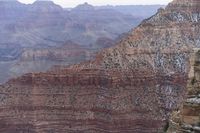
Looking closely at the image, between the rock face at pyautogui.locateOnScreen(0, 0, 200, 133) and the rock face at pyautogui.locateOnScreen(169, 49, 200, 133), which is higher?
the rock face at pyautogui.locateOnScreen(169, 49, 200, 133)

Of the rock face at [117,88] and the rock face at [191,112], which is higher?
the rock face at [191,112]

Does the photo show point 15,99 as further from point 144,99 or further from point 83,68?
point 144,99

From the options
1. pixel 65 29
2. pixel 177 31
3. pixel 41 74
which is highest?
pixel 177 31

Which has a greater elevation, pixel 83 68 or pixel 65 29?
pixel 83 68

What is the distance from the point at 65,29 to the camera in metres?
190

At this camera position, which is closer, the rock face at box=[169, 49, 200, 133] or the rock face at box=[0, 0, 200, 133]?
the rock face at box=[169, 49, 200, 133]

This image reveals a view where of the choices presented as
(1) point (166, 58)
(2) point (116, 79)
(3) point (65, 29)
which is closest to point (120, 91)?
(2) point (116, 79)

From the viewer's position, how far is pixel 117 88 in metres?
55.4

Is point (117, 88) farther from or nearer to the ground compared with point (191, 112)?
nearer to the ground

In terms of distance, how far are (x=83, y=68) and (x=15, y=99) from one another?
6.69m

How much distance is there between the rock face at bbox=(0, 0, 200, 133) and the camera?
5394cm

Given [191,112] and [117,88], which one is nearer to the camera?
[191,112]

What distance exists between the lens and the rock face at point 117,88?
53938 mm

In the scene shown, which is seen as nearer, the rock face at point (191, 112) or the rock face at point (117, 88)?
the rock face at point (191, 112)
